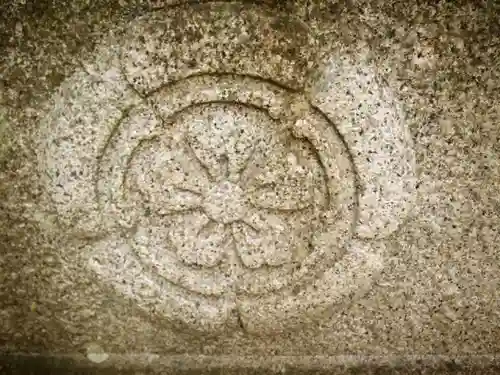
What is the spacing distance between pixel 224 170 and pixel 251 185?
0.23ft

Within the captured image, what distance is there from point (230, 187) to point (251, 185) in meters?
0.05

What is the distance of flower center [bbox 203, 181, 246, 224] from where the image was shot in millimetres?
1198

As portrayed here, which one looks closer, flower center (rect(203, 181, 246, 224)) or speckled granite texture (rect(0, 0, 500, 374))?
speckled granite texture (rect(0, 0, 500, 374))

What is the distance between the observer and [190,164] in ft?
3.91

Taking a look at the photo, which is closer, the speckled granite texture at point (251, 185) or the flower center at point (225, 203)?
the speckled granite texture at point (251, 185)

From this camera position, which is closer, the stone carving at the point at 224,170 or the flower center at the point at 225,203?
the stone carving at the point at 224,170

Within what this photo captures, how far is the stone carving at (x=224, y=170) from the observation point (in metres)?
1.09

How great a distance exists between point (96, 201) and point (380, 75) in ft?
2.29

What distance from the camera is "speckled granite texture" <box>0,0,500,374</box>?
3.51ft

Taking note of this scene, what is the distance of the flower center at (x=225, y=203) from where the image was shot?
1198 millimetres

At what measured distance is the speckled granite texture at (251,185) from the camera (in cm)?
107

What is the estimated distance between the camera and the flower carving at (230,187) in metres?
1.16

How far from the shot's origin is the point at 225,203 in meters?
→ 1.21

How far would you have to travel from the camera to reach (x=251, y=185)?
1198mm
